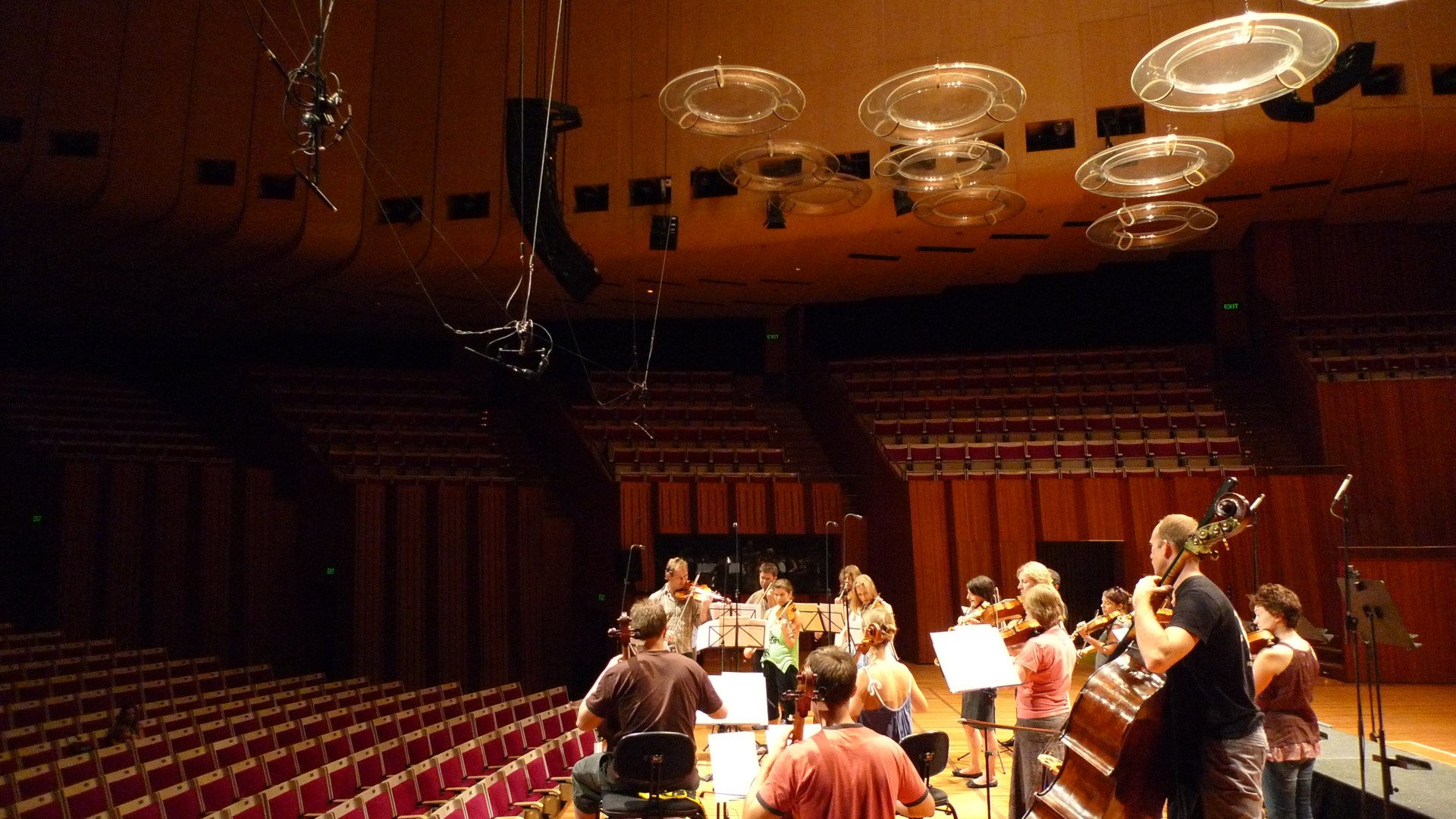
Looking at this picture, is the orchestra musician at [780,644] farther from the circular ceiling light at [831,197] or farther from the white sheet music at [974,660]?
the circular ceiling light at [831,197]

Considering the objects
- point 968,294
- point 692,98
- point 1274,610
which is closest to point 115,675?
point 692,98

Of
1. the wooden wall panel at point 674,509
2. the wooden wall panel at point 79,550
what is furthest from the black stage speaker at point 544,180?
the wooden wall panel at point 79,550

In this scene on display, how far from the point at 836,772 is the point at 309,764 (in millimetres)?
3577

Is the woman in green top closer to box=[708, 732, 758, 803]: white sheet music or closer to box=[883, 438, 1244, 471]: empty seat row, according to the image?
box=[708, 732, 758, 803]: white sheet music

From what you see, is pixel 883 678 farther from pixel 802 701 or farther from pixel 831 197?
pixel 831 197

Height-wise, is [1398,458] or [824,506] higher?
[1398,458]

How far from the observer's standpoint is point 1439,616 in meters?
8.47

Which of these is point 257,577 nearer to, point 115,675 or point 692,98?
point 115,675

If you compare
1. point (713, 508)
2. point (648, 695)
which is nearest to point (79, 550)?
point (713, 508)

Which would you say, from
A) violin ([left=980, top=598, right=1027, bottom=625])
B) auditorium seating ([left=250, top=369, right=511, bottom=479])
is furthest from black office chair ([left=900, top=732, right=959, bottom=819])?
auditorium seating ([left=250, top=369, right=511, bottom=479])

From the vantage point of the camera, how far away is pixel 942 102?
5.67m

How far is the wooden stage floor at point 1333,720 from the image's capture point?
17.9 ft

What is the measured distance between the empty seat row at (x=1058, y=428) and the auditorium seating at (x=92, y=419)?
8.43 metres

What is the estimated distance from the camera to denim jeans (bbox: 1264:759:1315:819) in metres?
3.87
